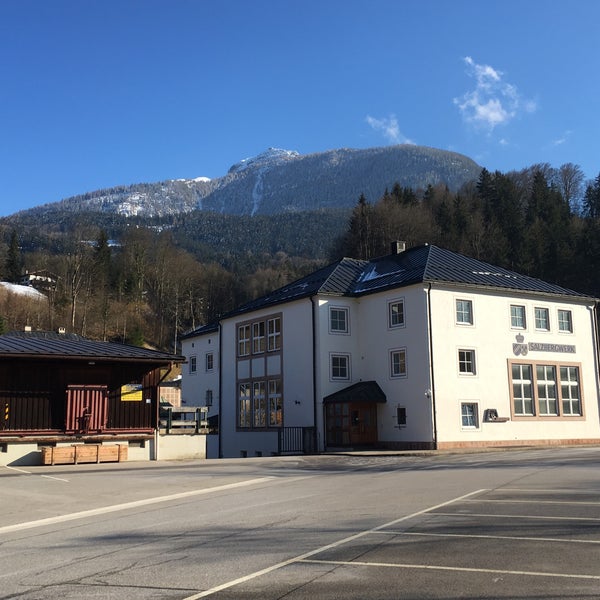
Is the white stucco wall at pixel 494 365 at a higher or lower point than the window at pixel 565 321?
lower

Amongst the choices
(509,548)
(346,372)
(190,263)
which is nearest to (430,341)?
(346,372)

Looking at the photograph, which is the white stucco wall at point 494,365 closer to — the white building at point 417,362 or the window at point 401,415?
the white building at point 417,362

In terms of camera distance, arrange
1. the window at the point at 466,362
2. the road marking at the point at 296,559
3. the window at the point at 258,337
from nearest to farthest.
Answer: the road marking at the point at 296,559 < the window at the point at 466,362 < the window at the point at 258,337

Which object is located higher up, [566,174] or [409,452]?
[566,174]

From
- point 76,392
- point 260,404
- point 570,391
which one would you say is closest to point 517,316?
point 570,391

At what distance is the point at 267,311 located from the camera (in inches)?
1645

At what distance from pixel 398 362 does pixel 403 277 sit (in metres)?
4.40

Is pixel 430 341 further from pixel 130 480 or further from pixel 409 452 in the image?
pixel 130 480

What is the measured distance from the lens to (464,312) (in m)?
36.6

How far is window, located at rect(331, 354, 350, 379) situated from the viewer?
3791 centimetres

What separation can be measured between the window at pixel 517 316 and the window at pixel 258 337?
1392 centimetres

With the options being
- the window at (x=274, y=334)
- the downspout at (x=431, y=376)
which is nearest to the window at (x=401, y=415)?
the downspout at (x=431, y=376)

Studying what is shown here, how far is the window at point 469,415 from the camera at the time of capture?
3509cm

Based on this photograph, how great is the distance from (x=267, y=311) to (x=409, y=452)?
13.3 meters
